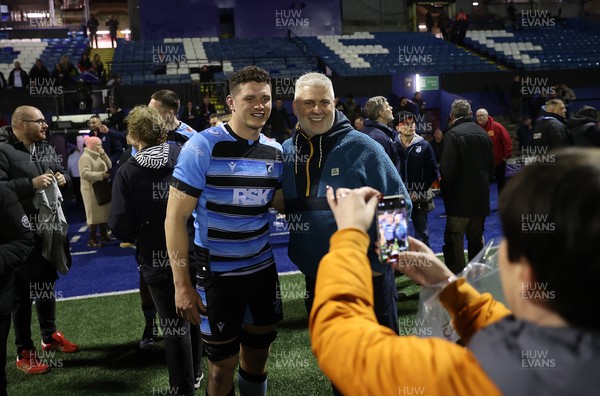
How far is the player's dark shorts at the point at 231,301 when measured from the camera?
2.92 metres

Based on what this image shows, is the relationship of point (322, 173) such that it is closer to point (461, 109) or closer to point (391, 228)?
point (391, 228)

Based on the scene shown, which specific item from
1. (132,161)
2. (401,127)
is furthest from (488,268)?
(401,127)

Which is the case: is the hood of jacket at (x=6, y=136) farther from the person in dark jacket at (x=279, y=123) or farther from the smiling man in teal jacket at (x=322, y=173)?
the person in dark jacket at (x=279, y=123)

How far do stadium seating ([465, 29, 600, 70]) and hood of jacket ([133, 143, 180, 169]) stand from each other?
19505 mm

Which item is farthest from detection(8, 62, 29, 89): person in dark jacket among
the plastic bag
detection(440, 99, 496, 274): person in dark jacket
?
the plastic bag

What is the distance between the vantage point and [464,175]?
5.56 metres

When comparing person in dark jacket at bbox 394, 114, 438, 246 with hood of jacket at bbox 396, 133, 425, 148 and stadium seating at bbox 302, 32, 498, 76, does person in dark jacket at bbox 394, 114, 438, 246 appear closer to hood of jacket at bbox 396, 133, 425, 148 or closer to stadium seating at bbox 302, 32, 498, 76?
hood of jacket at bbox 396, 133, 425, 148

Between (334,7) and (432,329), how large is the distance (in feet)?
88.1

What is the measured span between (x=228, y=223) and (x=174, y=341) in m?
0.95

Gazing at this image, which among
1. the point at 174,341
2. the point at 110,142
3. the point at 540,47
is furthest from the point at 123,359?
the point at 540,47

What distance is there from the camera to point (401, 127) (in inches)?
233

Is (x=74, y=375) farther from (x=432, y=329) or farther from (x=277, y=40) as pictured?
(x=277, y=40)

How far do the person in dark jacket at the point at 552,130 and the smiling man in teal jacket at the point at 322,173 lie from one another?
16.4ft

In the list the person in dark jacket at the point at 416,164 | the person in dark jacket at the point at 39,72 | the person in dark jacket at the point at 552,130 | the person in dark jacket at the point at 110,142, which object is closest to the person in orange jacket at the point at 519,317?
the person in dark jacket at the point at 416,164
